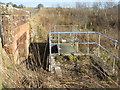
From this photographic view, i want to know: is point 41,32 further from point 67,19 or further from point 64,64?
point 64,64

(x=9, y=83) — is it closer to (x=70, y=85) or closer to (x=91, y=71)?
(x=70, y=85)

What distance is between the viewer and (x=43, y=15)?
17172mm

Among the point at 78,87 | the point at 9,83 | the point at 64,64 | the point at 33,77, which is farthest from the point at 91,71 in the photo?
the point at 9,83

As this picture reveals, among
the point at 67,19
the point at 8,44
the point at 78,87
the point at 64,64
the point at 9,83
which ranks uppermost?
the point at 67,19

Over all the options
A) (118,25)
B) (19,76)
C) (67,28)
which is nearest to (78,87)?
(19,76)

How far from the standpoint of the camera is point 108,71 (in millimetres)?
4680

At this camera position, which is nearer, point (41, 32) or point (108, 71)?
point (108, 71)

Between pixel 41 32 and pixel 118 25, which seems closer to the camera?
pixel 118 25

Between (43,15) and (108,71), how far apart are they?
1346 cm

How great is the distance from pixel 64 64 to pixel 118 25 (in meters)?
3.62

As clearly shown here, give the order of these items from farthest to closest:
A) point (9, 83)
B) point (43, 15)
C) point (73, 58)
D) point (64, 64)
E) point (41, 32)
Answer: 1. point (43, 15)
2. point (41, 32)
3. point (73, 58)
4. point (64, 64)
5. point (9, 83)

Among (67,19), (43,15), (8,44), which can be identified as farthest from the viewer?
(43,15)

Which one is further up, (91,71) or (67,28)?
(67,28)

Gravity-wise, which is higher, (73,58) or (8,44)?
(8,44)
